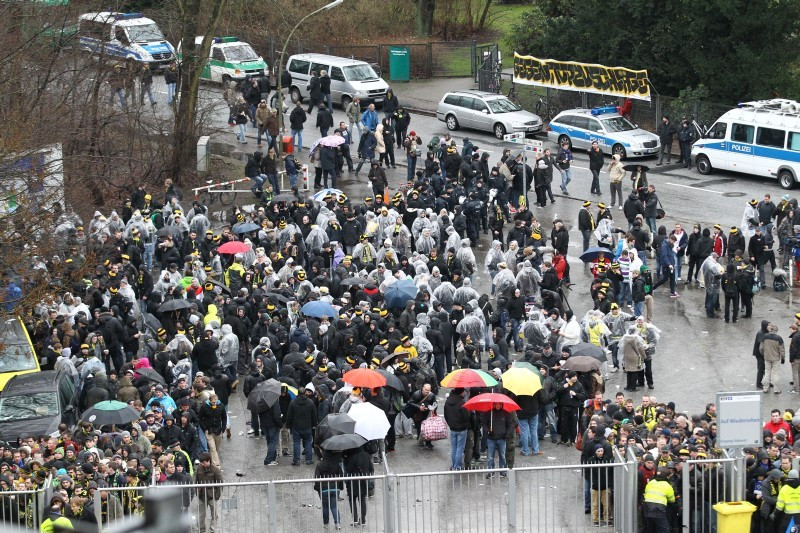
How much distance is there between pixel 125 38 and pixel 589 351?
24.2 metres

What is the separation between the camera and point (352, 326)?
2136cm

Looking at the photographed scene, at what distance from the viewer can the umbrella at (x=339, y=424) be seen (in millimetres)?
16766

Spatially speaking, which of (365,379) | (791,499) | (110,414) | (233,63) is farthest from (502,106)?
(791,499)

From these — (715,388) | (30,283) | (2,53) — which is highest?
(2,53)

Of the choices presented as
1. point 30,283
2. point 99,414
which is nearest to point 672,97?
point 30,283

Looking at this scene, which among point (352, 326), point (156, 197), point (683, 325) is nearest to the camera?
point (352, 326)

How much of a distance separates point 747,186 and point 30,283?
19.7 meters

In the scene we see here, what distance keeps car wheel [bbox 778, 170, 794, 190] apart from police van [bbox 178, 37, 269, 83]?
17.7m

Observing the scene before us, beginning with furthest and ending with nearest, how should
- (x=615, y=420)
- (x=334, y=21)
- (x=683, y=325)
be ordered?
1. (x=334, y=21)
2. (x=683, y=325)
3. (x=615, y=420)

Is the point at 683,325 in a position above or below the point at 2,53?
below

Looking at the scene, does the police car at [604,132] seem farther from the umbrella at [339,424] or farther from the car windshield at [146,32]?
the umbrella at [339,424]

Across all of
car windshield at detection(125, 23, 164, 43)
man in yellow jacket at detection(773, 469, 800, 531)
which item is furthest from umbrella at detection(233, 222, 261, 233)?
car windshield at detection(125, 23, 164, 43)

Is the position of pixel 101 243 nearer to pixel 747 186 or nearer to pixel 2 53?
pixel 2 53

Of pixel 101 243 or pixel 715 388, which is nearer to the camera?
pixel 715 388
